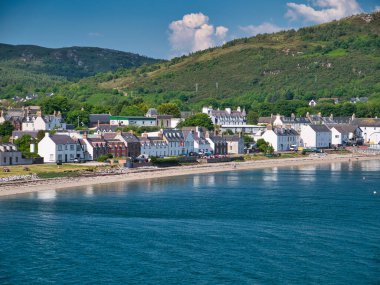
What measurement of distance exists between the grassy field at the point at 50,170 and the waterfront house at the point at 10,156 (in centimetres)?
160

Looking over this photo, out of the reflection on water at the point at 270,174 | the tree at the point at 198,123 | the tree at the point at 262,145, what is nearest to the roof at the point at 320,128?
the tree at the point at 262,145

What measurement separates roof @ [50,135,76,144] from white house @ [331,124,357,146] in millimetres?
52121

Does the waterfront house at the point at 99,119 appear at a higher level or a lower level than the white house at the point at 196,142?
higher

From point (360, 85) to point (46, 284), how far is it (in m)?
147

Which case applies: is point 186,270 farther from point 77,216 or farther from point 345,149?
point 345,149

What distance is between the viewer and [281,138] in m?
106

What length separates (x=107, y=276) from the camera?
33.3 metres

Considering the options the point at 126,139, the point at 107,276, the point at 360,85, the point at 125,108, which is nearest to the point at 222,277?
the point at 107,276

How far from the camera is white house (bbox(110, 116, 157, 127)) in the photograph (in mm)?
116156

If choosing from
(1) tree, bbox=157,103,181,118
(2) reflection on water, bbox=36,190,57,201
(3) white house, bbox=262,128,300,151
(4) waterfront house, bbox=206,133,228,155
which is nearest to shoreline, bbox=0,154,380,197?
(2) reflection on water, bbox=36,190,57,201

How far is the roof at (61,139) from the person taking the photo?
250 feet

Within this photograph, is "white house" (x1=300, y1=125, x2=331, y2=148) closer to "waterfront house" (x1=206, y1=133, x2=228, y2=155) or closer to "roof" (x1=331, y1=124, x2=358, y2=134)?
"roof" (x1=331, y1=124, x2=358, y2=134)

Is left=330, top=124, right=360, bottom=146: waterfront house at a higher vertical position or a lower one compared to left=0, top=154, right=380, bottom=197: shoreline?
higher

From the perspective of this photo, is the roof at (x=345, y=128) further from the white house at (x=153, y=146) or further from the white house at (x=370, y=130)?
the white house at (x=153, y=146)
